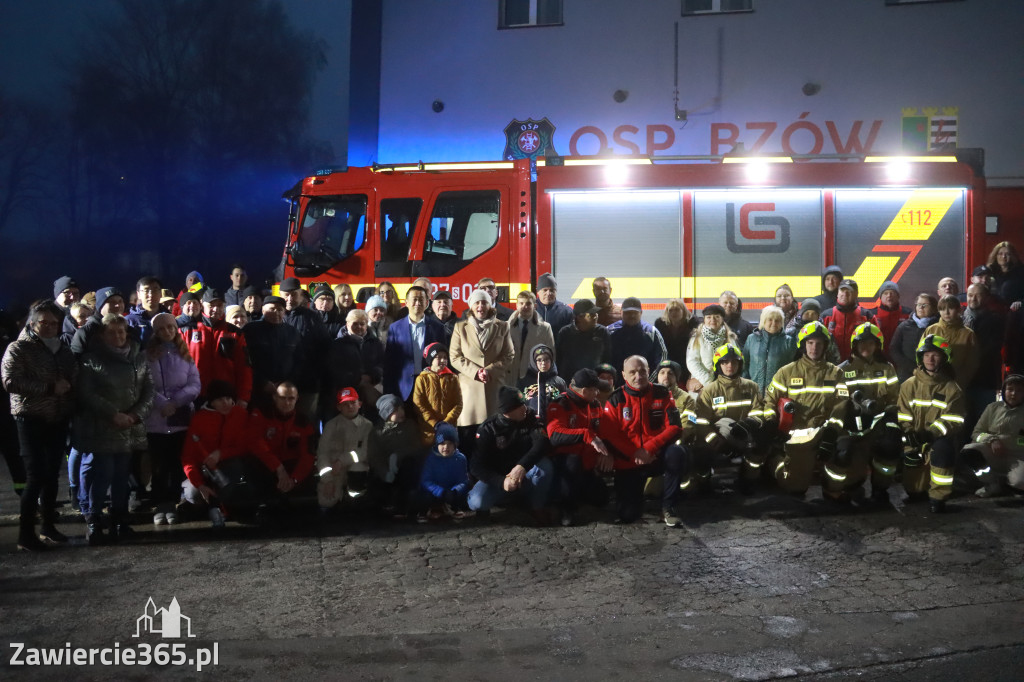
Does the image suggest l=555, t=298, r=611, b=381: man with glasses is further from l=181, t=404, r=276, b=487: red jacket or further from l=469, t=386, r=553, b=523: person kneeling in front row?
l=181, t=404, r=276, b=487: red jacket

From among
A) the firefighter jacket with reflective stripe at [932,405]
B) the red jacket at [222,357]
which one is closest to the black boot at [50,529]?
the red jacket at [222,357]

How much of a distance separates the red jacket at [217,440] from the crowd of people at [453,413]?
15 mm

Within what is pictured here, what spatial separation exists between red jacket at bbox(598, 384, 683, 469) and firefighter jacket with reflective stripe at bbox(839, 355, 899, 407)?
5.89 feet

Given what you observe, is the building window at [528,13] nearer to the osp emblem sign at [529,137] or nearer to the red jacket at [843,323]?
the osp emblem sign at [529,137]

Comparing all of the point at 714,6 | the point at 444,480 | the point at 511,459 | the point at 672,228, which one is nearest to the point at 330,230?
the point at 672,228

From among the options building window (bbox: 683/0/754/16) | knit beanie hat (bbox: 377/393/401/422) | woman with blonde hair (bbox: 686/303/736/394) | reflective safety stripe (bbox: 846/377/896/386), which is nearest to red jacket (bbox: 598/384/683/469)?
woman with blonde hair (bbox: 686/303/736/394)

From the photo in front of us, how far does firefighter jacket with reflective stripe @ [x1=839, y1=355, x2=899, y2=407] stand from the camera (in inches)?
306

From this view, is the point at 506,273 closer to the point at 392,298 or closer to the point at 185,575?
the point at 392,298

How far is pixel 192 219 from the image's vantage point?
4138 centimetres

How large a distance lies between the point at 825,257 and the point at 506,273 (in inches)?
139

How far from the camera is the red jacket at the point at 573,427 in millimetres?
6945

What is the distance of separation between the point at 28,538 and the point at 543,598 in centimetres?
354
